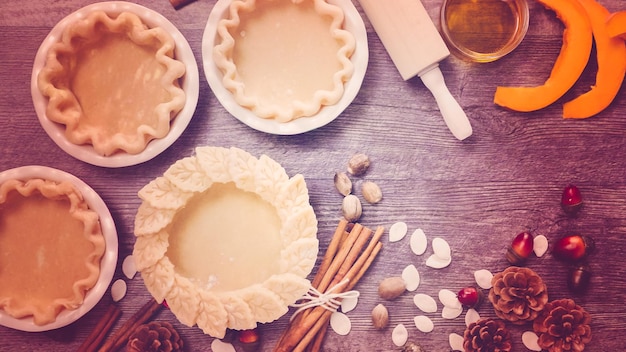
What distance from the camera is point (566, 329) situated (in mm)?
1351

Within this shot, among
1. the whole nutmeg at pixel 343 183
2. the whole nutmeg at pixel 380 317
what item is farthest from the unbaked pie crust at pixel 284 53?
the whole nutmeg at pixel 380 317

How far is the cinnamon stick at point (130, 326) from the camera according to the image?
1.39m

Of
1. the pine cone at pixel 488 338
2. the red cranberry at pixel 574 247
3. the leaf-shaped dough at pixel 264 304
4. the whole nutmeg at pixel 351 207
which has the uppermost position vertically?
the whole nutmeg at pixel 351 207

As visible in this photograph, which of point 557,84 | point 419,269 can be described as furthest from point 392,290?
point 557,84

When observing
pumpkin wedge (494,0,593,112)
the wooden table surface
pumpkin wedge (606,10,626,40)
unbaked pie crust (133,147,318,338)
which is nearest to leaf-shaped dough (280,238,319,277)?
unbaked pie crust (133,147,318,338)

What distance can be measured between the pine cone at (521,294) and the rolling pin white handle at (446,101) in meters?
0.40

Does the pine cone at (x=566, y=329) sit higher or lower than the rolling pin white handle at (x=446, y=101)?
lower

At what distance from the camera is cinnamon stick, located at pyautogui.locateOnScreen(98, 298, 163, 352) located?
1.39 metres

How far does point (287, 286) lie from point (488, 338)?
Result: 55cm

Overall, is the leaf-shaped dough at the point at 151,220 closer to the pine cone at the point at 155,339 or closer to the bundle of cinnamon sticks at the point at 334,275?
the pine cone at the point at 155,339

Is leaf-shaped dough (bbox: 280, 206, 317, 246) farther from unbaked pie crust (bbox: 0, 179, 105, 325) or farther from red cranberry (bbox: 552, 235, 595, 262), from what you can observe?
red cranberry (bbox: 552, 235, 595, 262)

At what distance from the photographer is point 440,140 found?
1.43m

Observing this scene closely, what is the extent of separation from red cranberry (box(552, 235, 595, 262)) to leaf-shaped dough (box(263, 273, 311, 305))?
2.27ft

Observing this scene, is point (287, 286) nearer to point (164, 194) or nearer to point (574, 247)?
point (164, 194)
